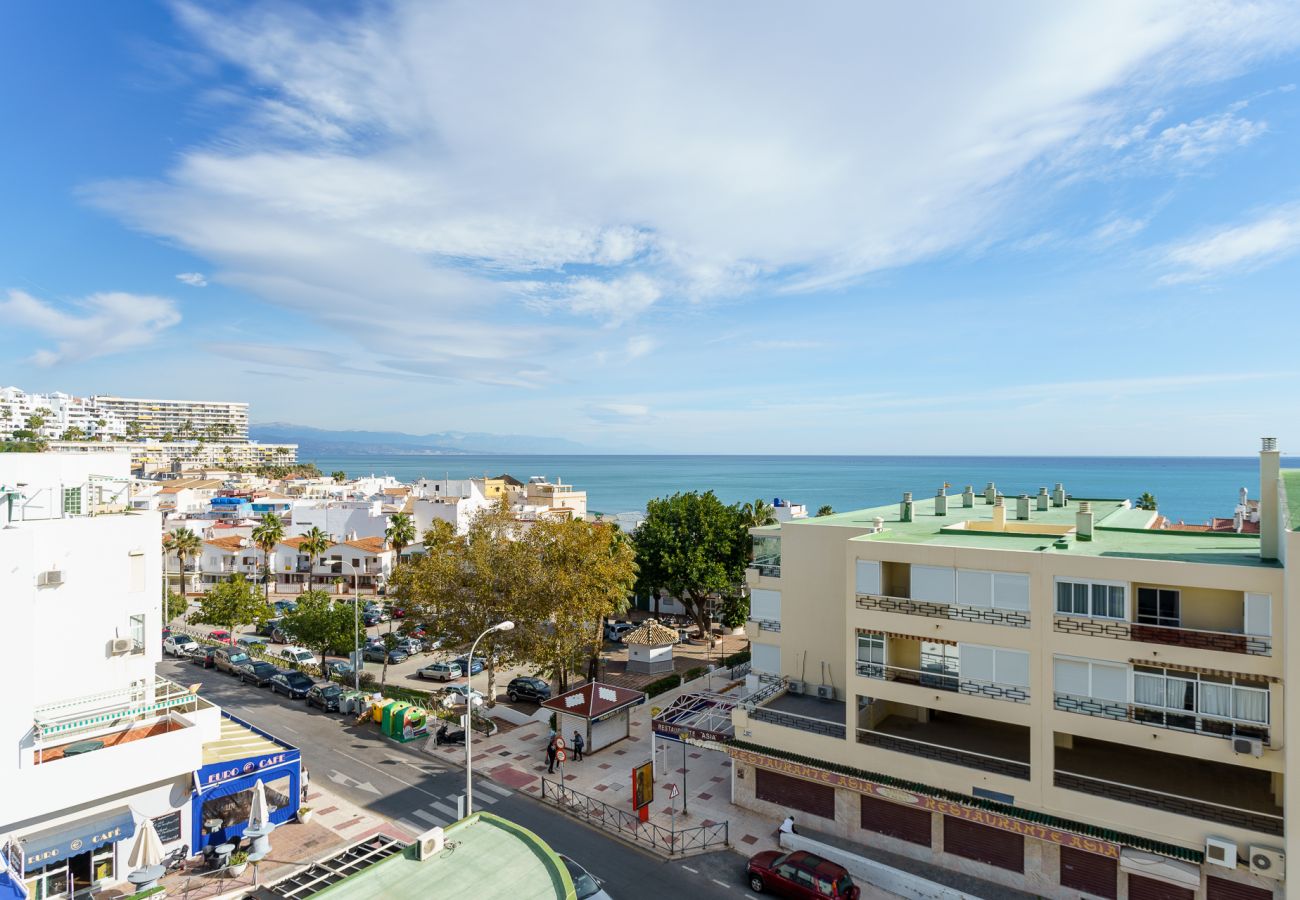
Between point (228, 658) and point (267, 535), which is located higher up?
point (267, 535)

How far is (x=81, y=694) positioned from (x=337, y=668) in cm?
2454

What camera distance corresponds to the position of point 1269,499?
75.9ft

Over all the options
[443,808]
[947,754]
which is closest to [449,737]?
[443,808]

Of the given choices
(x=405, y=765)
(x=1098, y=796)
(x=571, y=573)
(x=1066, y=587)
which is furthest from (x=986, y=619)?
(x=405, y=765)

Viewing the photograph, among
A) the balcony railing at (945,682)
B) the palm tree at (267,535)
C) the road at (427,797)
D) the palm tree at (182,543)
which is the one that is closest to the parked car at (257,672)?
the road at (427,797)

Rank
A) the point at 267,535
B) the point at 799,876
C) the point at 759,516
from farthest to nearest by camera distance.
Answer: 1. the point at 267,535
2. the point at 759,516
3. the point at 799,876

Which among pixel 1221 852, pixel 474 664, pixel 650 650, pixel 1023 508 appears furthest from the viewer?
pixel 650 650

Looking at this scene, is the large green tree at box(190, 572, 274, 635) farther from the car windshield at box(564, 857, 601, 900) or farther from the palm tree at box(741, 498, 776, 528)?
the car windshield at box(564, 857, 601, 900)

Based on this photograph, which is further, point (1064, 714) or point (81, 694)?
point (81, 694)

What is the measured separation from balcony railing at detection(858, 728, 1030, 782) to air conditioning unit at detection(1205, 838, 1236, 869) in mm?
4471

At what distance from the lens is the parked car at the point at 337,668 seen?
4559 cm

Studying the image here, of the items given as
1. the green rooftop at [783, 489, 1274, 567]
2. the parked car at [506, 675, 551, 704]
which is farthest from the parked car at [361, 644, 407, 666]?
the green rooftop at [783, 489, 1274, 567]

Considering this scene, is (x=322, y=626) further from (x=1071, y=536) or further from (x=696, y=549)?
(x=1071, y=536)

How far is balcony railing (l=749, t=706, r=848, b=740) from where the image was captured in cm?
2619
